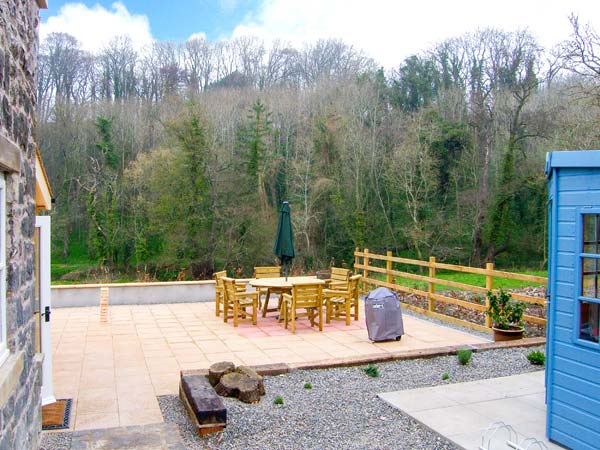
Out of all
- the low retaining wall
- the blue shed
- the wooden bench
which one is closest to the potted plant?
the blue shed

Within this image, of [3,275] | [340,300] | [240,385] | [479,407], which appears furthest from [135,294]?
[3,275]

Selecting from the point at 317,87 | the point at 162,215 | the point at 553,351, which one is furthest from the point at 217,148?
the point at 553,351

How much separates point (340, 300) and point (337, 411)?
389 centimetres

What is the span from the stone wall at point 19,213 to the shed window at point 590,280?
3.26 metres

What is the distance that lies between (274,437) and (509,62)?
23283 millimetres

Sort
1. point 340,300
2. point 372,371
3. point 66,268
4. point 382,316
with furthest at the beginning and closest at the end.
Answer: point 66,268 < point 340,300 < point 382,316 < point 372,371

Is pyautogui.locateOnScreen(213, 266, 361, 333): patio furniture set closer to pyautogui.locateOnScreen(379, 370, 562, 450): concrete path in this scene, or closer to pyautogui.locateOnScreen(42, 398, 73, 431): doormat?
pyautogui.locateOnScreen(379, 370, 562, 450): concrete path

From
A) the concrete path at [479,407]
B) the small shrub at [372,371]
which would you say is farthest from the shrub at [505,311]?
the small shrub at [372,371]

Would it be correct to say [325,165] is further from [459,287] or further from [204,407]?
[204,407]

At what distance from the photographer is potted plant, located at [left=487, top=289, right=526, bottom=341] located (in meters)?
6.68

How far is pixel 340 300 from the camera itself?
823 cm

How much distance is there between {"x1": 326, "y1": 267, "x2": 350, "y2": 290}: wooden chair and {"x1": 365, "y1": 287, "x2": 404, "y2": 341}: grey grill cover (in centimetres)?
150

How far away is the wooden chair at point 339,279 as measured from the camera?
8.35 meters

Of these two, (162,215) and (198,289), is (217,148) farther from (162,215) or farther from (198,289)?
(198,289)
